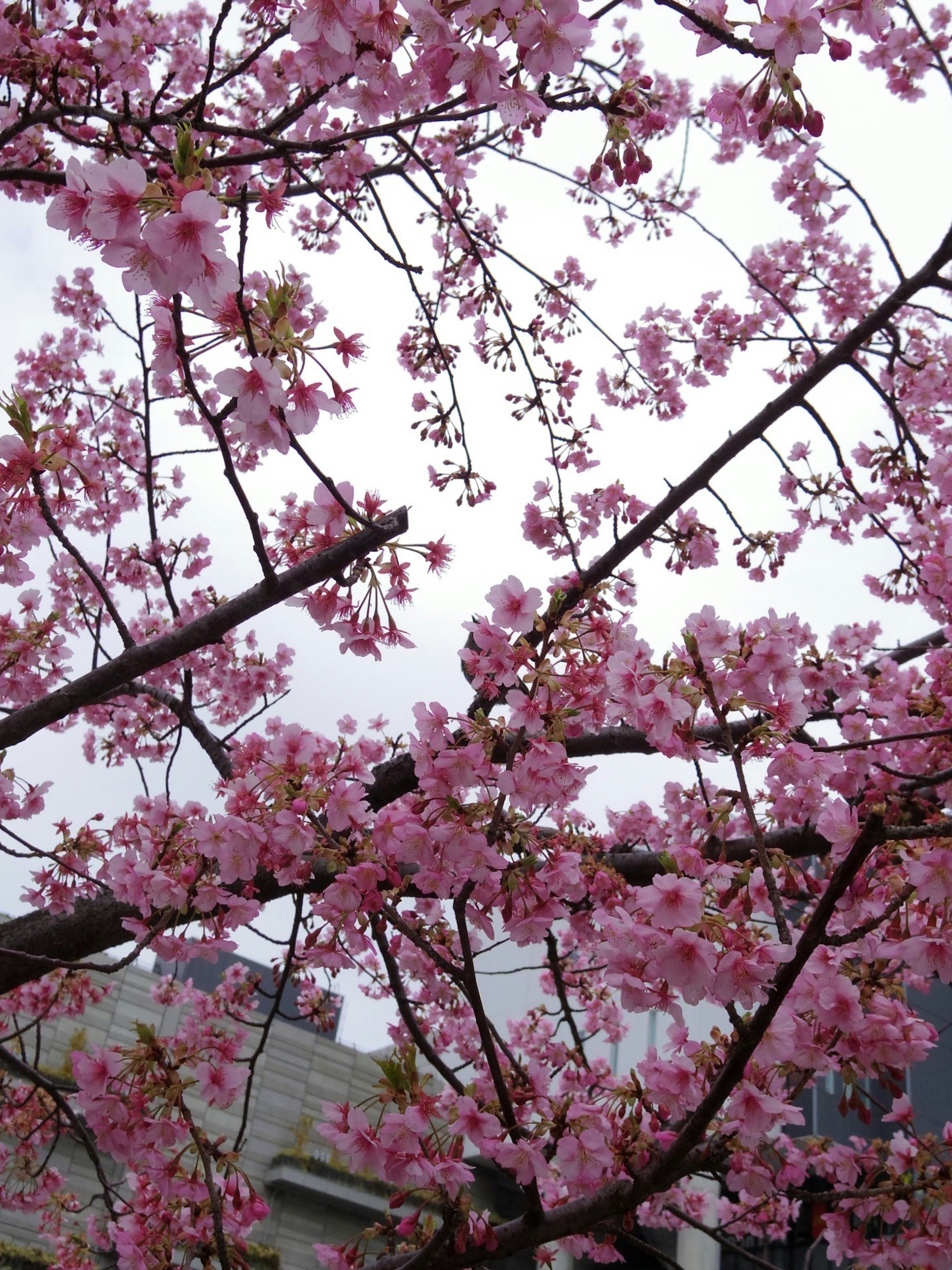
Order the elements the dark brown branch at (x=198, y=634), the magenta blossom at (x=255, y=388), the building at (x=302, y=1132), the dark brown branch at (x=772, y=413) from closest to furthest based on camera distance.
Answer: the magenta blossom at (x=255, y=388) → the dark brown branch at (x=198, y=634) → the dark brown branch at (x=772, y=413) → the building at (x=302, y=1132)

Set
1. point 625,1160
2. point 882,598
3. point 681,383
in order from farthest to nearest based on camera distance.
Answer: point 681,383 < point 882,598 < point 625,1160

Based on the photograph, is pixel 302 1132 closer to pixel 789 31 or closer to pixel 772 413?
pixel 772 413

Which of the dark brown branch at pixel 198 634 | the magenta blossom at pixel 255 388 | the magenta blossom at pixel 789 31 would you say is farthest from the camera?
the dark brown branch at pixel 198 634

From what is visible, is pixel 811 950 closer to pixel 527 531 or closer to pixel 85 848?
pixel 85 848

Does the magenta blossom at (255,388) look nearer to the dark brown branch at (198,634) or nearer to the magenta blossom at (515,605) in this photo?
the dark brown branch at (198,634)

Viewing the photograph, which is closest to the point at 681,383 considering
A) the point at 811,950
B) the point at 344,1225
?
the point at 811,950

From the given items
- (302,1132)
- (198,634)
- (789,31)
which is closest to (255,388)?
(198,634)

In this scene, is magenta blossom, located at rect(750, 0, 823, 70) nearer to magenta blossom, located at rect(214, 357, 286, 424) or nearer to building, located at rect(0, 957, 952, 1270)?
magenta blossom, located at rect(214, 357, 286, 424)

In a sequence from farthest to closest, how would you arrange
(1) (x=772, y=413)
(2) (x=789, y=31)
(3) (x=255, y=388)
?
(1) (x=772, y=413), (2) (x=789, y=31), (3) (x=255, y=388)

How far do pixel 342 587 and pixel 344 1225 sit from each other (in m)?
19.9

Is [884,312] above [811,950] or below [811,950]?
above

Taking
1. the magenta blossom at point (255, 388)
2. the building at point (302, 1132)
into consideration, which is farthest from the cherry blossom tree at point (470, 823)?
the building at point (302, 1132)

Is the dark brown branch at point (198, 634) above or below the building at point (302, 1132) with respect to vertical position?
above

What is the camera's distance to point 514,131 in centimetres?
534
